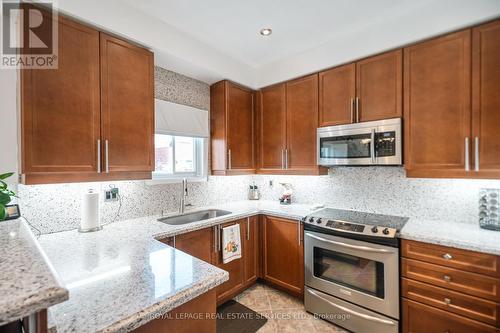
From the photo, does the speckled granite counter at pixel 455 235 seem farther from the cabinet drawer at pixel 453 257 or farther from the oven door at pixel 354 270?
the oven door at pixel 354 270

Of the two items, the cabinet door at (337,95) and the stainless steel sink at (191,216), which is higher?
the cabinet door at (337,95)

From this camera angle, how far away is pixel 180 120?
Result: 256 cm

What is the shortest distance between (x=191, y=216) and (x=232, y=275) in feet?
2.53

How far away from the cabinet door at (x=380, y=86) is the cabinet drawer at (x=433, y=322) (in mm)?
1534

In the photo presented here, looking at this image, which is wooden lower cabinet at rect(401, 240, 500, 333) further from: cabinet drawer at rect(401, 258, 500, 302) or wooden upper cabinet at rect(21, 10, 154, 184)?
wooden upper cabinet at rect(21, 10, 154, 184)

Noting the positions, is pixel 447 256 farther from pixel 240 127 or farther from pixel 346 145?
pixel 240 127

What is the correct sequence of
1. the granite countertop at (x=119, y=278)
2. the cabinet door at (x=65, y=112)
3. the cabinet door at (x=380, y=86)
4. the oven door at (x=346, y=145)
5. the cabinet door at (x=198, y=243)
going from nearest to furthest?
the granite countertop at (x=119, y=278) → the cabinet door at (x=65, y=112) → the cabinet door at (x=198, y=243) → the cabinet door at (x=380, y=86) → the oven door at (x=346, y=145)

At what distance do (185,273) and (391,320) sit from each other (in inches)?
67.3

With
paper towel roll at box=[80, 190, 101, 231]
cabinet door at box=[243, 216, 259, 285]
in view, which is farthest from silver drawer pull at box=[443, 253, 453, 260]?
paper towel roll at box=[80, 190, 101, 231]

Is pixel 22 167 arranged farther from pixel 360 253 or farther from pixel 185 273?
pixel 360 253

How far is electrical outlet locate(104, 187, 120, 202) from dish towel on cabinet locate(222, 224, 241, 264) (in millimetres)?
1038

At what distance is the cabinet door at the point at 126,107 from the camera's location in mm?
1712

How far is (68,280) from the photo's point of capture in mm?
1014

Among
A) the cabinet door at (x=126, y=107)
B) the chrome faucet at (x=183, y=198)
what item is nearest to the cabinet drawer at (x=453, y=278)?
the chrome faucet at (x=183, y=198)
